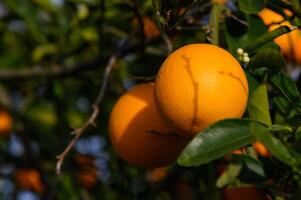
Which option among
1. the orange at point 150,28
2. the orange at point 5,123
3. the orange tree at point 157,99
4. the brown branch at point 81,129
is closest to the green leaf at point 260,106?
the orange tree at point 157,99

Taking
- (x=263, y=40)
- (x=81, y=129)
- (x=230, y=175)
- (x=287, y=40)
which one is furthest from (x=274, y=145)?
(x=287, y=40)

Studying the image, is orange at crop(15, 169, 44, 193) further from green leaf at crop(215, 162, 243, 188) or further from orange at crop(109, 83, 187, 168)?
green leaf at crop(215, 162, 243, 188)

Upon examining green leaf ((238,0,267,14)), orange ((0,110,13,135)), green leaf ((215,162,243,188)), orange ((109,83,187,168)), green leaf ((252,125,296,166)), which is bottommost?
orange ((0,110,13,135))

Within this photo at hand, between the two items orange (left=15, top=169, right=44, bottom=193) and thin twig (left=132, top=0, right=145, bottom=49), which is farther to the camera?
orange (left=15, top=169, right=44, bottom=193)

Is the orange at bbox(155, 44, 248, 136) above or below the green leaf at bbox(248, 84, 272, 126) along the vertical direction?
above

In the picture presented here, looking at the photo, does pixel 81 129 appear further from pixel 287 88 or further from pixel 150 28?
pixel 150 28

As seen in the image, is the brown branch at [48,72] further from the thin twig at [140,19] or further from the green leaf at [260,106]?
the green leaf at [260,106]

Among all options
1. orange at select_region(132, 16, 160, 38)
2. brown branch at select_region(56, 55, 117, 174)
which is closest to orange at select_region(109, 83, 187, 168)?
brown branch at select_region(56, 55, 117, 174)
